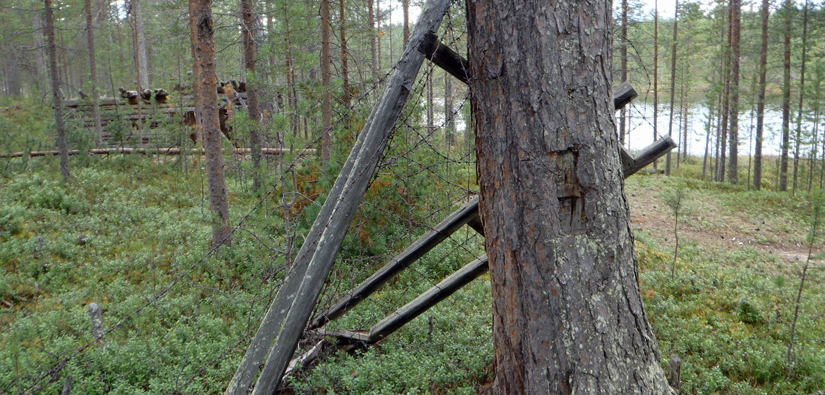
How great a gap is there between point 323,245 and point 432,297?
7.66ft

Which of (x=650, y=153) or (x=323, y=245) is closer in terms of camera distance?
(x=323, y=245)

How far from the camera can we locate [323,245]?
2.38 m

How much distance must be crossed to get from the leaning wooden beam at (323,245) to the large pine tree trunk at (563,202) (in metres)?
0.43

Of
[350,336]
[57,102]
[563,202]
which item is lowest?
[350,336]

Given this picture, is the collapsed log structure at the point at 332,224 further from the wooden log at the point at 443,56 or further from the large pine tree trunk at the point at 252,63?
the large pine tree trunk at the point at 252,63

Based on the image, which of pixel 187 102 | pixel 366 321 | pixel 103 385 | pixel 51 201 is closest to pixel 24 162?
pixel 51 201

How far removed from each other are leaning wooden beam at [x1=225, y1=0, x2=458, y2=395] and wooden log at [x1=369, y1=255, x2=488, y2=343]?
6.40 feet

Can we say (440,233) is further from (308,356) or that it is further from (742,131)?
(742,131)

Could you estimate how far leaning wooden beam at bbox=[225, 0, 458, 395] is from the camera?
2.35 meters

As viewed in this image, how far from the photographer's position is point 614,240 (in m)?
2.21

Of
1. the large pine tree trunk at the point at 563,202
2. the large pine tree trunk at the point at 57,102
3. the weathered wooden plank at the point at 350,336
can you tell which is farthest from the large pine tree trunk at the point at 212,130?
the large pine tree trunk at the point at 563,202

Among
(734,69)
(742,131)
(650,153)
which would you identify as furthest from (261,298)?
(742,131)

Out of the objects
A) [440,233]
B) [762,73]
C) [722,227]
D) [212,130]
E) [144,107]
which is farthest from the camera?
[144,107]

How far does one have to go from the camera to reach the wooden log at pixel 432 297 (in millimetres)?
4270
